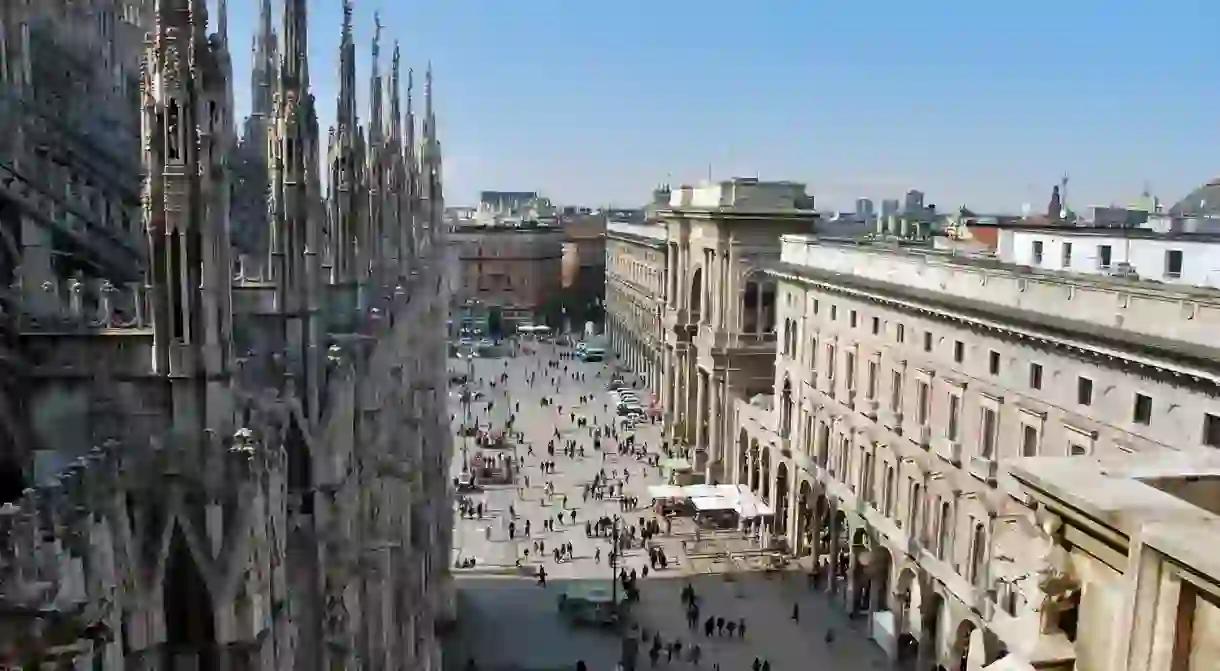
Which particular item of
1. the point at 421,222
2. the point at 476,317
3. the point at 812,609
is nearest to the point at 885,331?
the point at 812,609

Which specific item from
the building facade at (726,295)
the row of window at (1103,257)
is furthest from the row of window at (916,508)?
the building facade at (726,295)

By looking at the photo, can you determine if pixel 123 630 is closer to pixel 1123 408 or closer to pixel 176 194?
pixel 176 194

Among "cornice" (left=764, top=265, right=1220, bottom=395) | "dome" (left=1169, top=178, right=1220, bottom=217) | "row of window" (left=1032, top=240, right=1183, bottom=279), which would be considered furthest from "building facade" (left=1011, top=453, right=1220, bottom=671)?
"dome" (left=1169, top=178, right=1220, bottom=217)

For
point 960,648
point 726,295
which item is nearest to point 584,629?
point 960,648

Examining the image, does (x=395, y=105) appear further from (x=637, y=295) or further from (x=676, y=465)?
(x=637, y=295)

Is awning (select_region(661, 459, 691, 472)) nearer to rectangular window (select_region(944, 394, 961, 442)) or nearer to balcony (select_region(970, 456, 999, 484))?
rectangular window (select_region(944, 394, 961, 442))

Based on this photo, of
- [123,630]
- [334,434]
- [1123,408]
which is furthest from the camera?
[1123,408]
